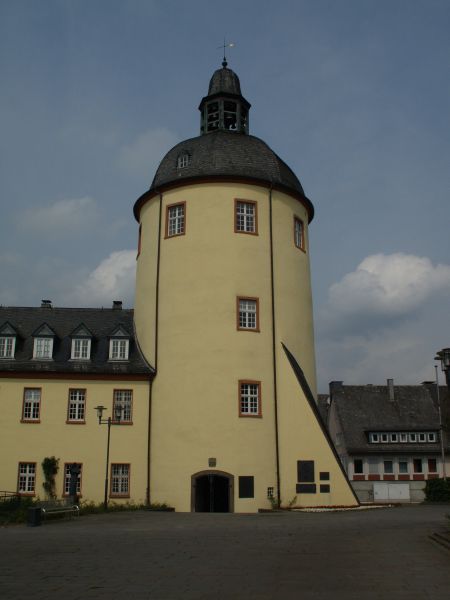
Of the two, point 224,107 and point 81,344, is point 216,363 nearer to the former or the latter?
point 81,344

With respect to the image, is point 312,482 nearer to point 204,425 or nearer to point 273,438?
point 273,438

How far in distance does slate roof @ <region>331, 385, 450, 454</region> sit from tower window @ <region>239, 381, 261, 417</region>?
2452cm

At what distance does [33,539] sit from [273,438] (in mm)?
13771

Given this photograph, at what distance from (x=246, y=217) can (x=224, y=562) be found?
20.1 m

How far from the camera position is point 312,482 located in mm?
27609

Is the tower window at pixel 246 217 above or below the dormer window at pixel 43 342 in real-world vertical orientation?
above

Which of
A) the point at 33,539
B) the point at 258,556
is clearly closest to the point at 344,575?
the point at 258,556

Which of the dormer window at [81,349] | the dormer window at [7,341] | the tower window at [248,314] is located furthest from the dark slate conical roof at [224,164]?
the dormer window at [7,341]

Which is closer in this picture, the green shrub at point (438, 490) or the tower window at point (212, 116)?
the tower window at point (212, 116)

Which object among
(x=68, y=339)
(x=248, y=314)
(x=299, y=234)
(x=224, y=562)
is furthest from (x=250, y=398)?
(x=224, y=562)

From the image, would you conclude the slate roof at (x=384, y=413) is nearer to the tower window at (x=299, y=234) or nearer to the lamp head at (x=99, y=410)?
the tower window at (x=299, y=234)

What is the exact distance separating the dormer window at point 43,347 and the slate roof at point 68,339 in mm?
274

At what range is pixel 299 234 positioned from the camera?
32531 mm

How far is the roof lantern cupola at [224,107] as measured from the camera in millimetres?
34219
